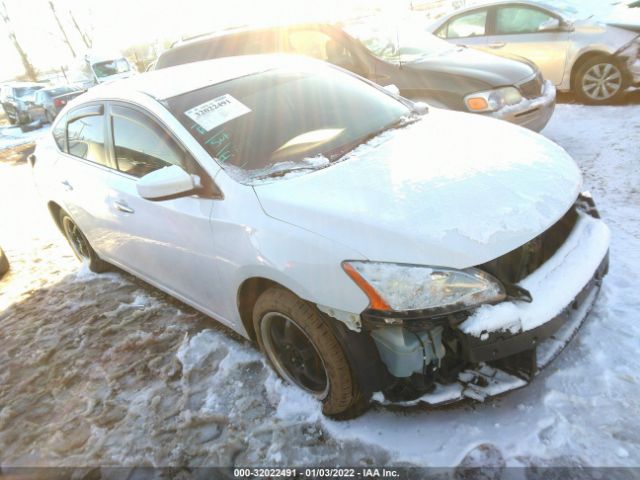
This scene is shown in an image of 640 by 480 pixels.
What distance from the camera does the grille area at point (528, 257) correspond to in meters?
1.93

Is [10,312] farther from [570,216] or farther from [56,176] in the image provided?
[570,216]

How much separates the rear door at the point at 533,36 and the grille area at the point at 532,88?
5.20 ft

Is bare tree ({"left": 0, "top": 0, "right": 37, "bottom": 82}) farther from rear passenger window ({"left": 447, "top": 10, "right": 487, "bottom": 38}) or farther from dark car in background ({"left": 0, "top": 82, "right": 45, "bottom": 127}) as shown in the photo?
rear passenger window ({"left": 447, "top": 10, "right": 487, "bottom": 38})

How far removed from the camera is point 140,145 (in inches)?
113

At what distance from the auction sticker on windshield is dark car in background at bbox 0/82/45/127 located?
17962 millimetres

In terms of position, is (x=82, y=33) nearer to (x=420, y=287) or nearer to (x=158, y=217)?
(x=158, y=217)

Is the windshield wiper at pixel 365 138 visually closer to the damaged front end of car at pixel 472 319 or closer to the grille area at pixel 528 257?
the damaged front end of car at pixel 472 319

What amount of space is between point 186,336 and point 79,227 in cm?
159

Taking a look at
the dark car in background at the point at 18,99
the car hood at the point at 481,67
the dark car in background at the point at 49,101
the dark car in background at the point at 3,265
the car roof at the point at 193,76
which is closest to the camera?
the car roof at the point at 193,76

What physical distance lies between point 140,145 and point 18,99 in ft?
61.1

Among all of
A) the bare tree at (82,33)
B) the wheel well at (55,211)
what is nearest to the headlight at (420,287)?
Answer: the wheel well at (55,211)

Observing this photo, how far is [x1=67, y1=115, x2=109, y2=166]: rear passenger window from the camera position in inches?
130

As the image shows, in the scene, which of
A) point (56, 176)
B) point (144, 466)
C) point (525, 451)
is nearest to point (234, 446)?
point (144, 466)

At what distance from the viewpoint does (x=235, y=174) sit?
7.80 feet
